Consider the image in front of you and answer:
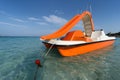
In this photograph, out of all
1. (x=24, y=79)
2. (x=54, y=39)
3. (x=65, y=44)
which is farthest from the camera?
(x=54, y=39)

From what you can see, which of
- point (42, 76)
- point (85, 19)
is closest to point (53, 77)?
point (42, 76)

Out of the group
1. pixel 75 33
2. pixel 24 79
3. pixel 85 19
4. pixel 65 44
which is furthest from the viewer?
pixel 85 19

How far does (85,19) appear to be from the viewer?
31.1 feet

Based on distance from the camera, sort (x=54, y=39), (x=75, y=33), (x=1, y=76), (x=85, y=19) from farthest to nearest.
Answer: (x=85, y=19)
(x=75, y=33)
(x=54, y=39)
(x=1, y=76)

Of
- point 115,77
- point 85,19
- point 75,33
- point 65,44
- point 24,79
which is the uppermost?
point 85,19

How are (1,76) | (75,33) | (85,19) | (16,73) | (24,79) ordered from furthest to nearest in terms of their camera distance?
(85,19)
(75,33)
(16,73)
(1,76)
(24,79)

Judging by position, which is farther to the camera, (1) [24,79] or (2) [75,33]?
(2) [75,33]

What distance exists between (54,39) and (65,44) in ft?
3.22

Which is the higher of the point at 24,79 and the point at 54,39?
the point at 54,39

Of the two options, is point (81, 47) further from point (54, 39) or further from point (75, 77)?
point (75, 77)

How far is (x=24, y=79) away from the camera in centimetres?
321

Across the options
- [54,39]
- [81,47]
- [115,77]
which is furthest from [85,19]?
[115,77]

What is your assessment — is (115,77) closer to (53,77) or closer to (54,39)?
(53,77)

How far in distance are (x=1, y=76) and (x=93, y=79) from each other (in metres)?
3.51
